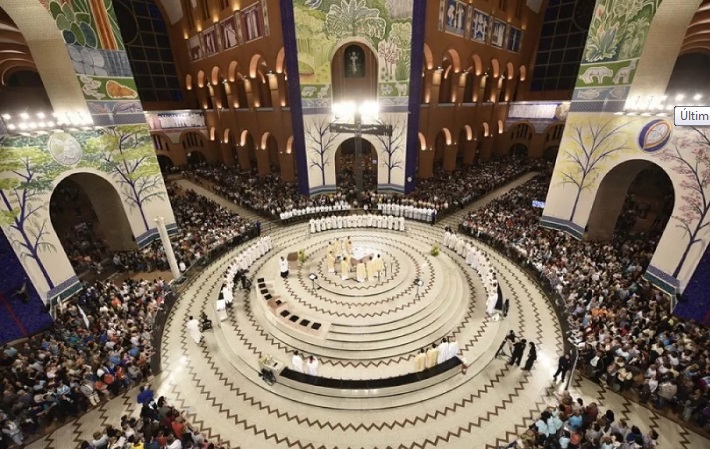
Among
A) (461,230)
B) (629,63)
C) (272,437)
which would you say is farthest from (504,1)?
(272,437)

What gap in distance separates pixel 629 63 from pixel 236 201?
22.2 m

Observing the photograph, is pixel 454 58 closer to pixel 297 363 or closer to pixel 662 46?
pixel 662 46

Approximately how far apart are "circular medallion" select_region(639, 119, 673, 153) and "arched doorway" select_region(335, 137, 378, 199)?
14569 millimetres

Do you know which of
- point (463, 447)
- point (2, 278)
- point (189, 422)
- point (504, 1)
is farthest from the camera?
point (504, 1)

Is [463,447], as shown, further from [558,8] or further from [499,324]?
[558,8]

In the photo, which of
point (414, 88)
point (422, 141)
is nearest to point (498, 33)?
point (422, 141)

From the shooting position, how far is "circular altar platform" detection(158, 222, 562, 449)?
787 centimetres

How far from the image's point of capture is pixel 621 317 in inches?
392

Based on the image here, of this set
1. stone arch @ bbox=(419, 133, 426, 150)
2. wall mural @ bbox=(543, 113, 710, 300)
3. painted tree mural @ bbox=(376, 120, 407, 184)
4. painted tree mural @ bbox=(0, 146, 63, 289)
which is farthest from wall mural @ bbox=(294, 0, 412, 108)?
painted tree mural @ bbox=(0, 146, 63, 289)

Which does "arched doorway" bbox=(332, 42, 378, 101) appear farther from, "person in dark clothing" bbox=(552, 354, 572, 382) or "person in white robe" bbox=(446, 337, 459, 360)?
"person in dark clothing" bbox=(552, 354, 572, 382)

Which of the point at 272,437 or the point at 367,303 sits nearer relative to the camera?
the point at 272,437

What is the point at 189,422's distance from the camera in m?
8.09

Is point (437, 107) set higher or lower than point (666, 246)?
higher

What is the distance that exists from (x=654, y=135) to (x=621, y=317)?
7.30 m
